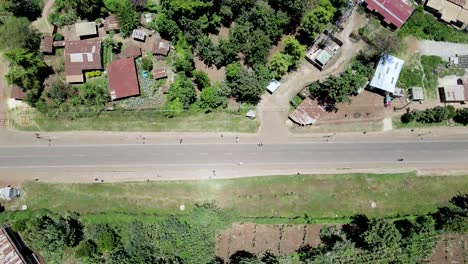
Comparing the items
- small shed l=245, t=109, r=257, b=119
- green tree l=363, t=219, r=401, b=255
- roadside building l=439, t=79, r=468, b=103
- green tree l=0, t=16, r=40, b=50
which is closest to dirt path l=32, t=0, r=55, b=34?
green tree l=0, t=16, r=40, b=50

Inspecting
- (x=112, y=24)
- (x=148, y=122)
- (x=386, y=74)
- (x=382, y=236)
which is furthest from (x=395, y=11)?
(x=112, y=24)

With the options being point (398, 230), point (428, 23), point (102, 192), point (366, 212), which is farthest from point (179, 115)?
point (428, 23)

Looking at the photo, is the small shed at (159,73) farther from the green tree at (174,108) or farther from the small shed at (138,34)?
the small shed at (138,34)

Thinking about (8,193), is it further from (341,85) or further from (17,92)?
(341,85)

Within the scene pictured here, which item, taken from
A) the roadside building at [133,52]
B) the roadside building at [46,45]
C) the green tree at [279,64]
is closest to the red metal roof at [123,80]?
the roadside building at [133,52]

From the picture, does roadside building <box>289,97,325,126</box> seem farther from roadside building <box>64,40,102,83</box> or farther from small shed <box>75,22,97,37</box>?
small shed <box>75,22,97,37</box>

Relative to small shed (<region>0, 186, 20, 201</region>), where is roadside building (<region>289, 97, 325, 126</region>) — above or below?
above
